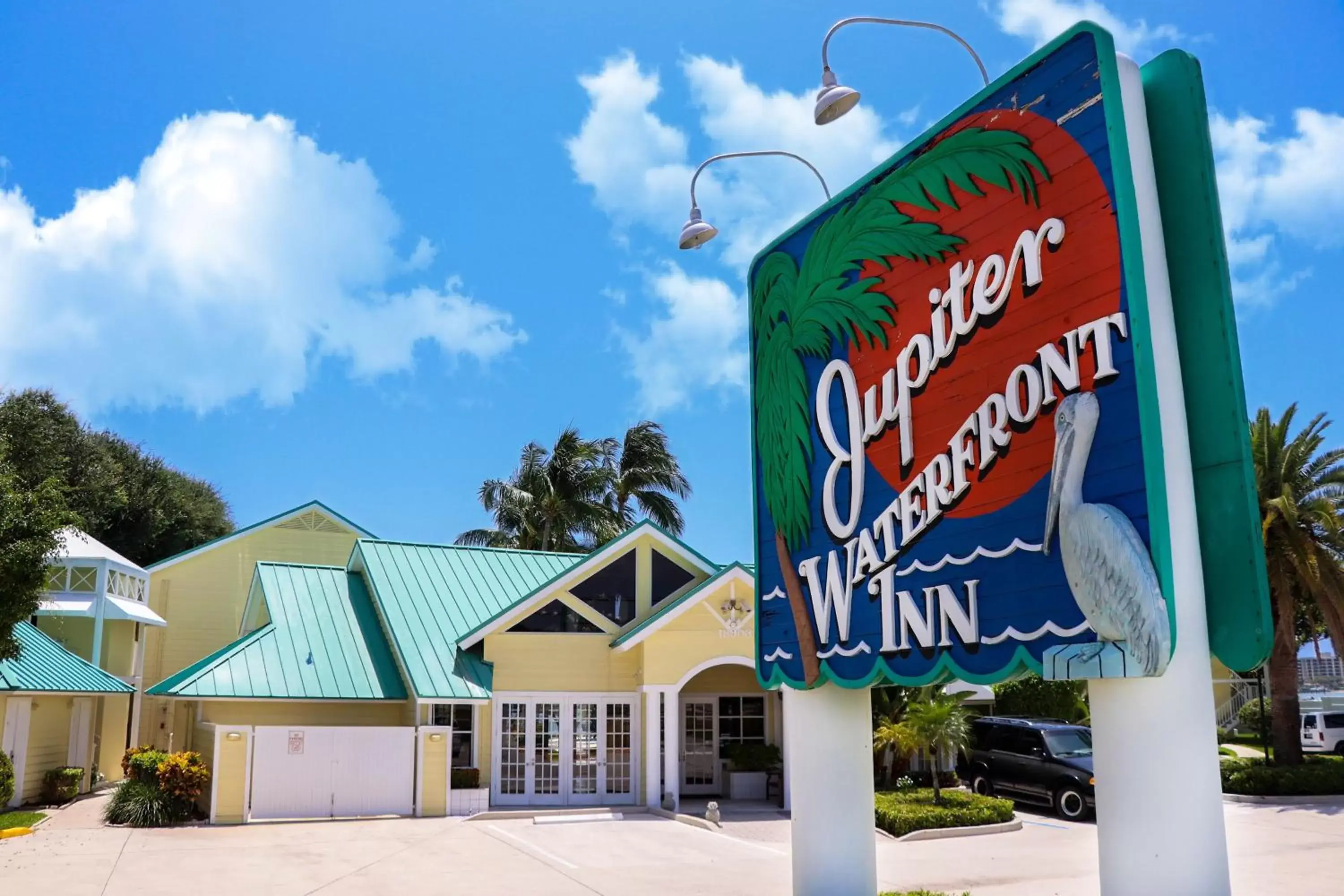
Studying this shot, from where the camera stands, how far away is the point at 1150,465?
671cm

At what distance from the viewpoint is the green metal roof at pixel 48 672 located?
68.6 feet

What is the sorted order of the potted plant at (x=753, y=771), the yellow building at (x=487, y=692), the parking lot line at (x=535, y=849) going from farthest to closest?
the potted plant at (x=753, y=771) → the yellow building at (x=487, y=692) → the parking lot line at (x=535, y=849)

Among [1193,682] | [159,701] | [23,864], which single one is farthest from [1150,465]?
[159,701]

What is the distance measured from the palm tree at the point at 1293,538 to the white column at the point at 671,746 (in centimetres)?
1287

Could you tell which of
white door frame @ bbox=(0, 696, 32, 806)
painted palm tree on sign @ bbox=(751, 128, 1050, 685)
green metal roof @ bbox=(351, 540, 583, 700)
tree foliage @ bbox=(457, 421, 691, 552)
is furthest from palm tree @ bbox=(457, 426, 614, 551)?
painted palm tree on sign @ bbox=(751, 128, 1050, 685)

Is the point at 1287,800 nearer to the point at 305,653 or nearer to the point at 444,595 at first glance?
A: the point at 444,595

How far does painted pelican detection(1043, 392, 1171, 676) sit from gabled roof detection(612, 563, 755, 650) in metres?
15.9

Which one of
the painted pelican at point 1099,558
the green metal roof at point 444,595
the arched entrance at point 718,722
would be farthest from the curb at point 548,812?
the painted pelican at point 1099,558

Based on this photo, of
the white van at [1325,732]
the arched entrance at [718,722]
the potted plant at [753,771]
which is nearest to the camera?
the potted plant at [753,771]

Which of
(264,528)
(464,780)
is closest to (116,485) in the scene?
(264,528)

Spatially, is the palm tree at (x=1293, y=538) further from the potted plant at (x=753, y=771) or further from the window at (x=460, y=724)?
the window at (x=460, y=724)

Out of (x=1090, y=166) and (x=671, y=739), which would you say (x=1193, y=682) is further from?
(x=671, y=739)

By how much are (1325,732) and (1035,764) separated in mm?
19208

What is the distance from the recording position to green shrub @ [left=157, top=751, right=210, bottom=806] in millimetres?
19844
